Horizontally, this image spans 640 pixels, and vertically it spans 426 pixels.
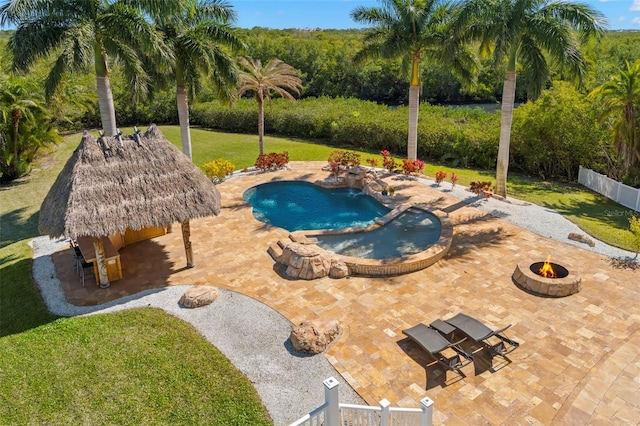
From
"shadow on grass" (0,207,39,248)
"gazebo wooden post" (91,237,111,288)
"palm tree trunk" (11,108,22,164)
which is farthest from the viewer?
"palm tree trunk" (11,108,22,164)

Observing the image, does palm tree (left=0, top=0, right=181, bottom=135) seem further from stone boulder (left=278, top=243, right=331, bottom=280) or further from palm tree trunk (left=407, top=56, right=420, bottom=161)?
palm tree trunk (left=407, top=56, right=420, bottom=161)

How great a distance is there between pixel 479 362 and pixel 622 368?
9.62ft

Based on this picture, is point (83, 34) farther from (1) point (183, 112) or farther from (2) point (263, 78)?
(2) point (263, 78)

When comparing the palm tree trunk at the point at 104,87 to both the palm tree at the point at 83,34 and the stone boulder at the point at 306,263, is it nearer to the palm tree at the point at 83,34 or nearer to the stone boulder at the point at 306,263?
the palm tree at the point at 83,34

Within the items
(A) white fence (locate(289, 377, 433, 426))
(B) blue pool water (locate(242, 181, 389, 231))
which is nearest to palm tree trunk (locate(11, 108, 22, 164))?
(B) blue pool water (locate(242, 181, 389, 231))

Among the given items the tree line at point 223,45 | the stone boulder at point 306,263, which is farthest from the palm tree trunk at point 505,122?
the stone boulder at point 306,263

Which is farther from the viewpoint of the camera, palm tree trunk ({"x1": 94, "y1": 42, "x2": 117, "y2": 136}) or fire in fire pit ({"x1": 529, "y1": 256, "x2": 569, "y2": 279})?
palm tree trunk ({"x1": 94, "y1": 42, "x2": 117, "y2": 136})

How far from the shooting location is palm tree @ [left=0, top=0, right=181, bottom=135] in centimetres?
1330

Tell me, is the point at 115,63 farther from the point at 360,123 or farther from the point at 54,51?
the point at 360,123

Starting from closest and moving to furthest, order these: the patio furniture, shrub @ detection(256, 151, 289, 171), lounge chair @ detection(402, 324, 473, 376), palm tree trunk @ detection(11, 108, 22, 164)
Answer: lounge chair @ detection(402, 324, 473, 376) → the patio furniture → palm tree trunk @ detection(11, 108, 22, 164) → shrub @ detection(256, 151, 289, 171)

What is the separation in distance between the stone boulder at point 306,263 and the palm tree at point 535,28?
1023cm

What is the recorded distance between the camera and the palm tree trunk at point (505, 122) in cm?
1755

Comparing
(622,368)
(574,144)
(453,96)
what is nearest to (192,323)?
(622,368)

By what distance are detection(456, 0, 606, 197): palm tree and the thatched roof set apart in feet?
40.2
